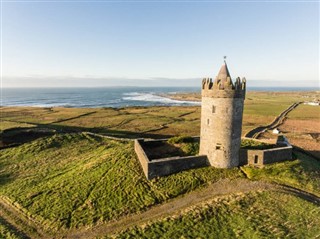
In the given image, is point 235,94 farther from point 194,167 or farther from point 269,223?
point 269,223

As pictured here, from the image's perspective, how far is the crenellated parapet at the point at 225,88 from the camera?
78.3ft

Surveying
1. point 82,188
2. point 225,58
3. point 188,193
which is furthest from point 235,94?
point 82,188

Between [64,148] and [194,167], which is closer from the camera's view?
[194,167]

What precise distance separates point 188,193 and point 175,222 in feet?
16.0

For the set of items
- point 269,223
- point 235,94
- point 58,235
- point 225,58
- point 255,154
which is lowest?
point 58,235

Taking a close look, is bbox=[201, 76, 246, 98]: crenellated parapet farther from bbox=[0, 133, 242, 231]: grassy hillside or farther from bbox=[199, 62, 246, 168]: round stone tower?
bbox=[0, 133, 242, 231]: grassy hillside

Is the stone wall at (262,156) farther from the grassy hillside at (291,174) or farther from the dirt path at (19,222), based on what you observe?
the dirt path at (19,222)

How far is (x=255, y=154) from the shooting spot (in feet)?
87.9

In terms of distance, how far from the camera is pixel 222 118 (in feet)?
80.7

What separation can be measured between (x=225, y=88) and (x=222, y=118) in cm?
322

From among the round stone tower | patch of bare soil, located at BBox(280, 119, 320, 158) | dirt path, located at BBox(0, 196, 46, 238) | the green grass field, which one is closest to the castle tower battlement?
the round stone tower

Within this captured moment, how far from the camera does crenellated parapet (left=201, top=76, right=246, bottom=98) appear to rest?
23859mm

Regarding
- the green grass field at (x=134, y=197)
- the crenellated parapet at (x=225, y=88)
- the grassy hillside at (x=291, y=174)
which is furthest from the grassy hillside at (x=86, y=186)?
the crenellated parapet at (x=225, y=88)

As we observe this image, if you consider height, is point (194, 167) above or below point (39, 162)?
above
